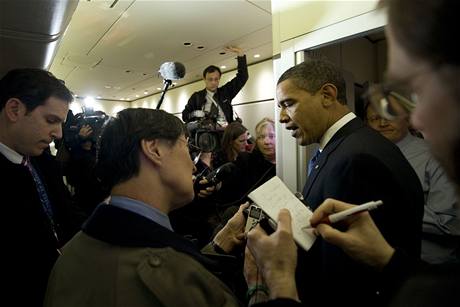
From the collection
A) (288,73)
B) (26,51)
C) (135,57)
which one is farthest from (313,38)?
(135,57)

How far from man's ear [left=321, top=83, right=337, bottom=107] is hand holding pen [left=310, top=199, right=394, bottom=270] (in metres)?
0.50

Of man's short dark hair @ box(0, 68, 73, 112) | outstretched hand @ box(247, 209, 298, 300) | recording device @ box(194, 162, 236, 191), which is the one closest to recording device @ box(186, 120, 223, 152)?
recording device @ box(194, 162, 236, 191)

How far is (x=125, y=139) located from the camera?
83cm

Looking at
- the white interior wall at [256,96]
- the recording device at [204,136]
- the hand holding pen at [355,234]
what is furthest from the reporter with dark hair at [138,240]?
the white interior wall at [256,96]

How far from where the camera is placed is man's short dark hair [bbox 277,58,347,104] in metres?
1.12

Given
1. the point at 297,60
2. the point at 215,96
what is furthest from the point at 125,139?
the point at 215,96

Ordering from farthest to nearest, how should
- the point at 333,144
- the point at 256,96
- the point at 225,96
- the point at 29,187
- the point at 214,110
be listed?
the point at 256,96, the point at 225,96, the point at 214,110, the point at 29,187, the point at 333,144

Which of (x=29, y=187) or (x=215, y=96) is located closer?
(x=29, y=187)

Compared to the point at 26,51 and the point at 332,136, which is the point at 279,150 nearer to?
the point at 332,136

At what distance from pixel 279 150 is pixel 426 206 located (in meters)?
0.78

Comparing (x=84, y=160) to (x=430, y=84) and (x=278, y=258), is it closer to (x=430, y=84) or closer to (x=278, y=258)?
(x=278, y=258)

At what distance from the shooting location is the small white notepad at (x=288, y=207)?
73 centimetres

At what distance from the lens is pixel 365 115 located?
1947mm

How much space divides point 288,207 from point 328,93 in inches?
20.7
